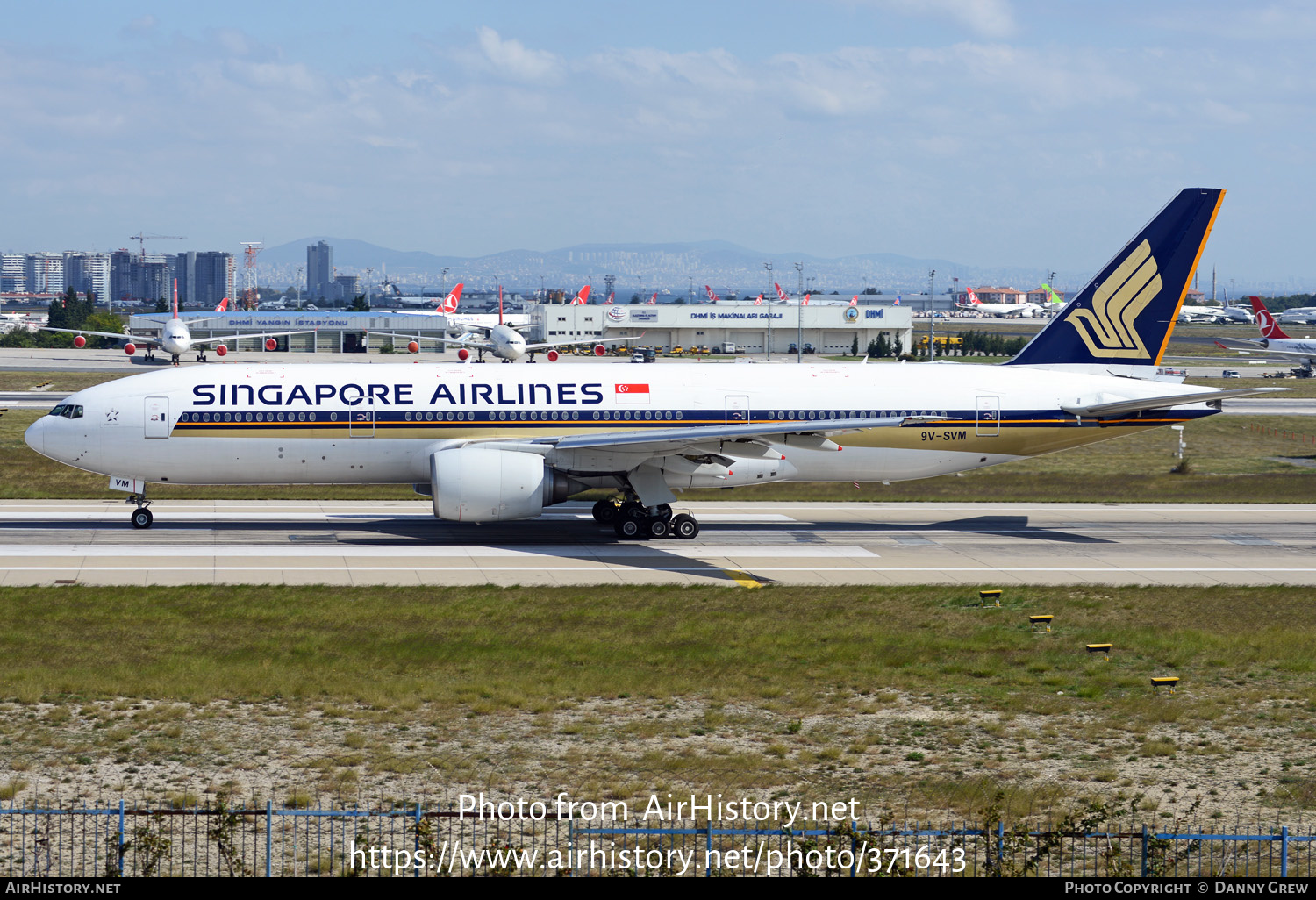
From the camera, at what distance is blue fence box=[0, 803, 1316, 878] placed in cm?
1262

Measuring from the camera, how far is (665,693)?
20766 mm

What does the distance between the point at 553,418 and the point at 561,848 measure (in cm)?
2364

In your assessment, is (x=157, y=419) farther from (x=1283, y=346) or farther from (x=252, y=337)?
(x=1283, y=346)

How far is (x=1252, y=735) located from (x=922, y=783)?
234 inches

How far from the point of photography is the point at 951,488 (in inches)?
1932

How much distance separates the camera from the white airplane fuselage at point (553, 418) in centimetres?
3559

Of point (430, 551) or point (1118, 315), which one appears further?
point (1118, 315)

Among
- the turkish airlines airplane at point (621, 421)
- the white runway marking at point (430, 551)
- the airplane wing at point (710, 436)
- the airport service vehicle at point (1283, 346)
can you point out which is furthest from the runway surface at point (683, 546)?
the airport service vehicle at point (1283, 346)

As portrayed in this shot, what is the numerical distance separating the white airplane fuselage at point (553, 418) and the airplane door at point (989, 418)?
0.04 m

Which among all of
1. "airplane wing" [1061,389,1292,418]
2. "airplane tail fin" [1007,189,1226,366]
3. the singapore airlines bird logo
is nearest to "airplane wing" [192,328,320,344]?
"airplane tail fin" [1007,189,1226,366]

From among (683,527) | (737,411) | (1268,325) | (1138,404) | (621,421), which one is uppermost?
(1268,325)

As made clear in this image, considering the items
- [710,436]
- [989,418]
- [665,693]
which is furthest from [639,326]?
[665,693]

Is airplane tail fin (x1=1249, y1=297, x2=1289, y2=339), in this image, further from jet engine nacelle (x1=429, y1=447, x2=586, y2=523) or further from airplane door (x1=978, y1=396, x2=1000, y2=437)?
jet engine nacelle (x1=429, y1=447, x2=586, y2=523)

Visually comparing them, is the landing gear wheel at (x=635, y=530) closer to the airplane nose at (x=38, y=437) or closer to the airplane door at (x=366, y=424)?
the airplane door at (x=366, y=424)
